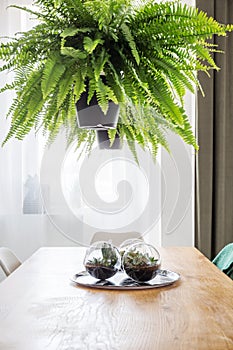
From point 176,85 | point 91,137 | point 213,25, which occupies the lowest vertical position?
point 91,137

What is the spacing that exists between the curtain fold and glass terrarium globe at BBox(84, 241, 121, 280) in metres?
2.13

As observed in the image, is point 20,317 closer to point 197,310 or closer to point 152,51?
point 197,310

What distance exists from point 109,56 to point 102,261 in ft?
2.39

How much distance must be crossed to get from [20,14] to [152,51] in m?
2.79

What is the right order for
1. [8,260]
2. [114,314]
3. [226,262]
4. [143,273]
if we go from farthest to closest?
1. [8,260]
2. [226,262]
3. [143,273]
4. [114,314]

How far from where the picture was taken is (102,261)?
2.12 metres

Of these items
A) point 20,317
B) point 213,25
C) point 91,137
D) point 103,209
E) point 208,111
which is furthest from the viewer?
point 208,111

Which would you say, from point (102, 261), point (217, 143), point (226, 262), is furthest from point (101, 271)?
point (217, 143)

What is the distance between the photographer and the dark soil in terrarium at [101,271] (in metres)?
2.11

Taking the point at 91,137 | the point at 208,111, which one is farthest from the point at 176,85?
the point at 208,111

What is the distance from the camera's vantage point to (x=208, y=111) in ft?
13.7

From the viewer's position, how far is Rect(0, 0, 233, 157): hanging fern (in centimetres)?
175

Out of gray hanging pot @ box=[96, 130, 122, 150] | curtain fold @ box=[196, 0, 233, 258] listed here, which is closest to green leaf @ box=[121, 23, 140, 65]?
gray hanging pot @ box=[96, 130, 122, 150]

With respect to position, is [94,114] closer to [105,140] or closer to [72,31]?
[105,140]
